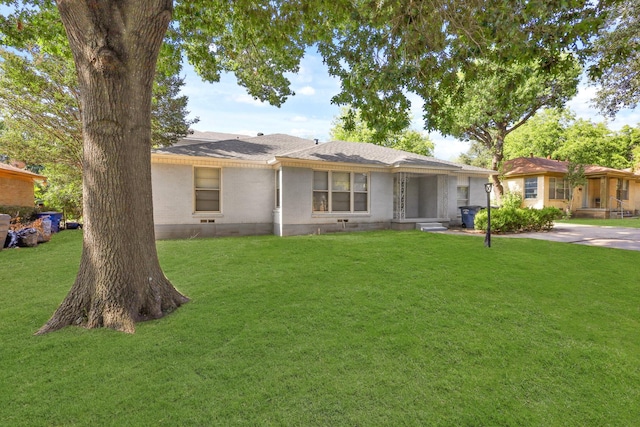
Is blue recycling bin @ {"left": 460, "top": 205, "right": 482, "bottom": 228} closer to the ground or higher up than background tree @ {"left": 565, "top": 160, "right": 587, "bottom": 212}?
closer to the ground

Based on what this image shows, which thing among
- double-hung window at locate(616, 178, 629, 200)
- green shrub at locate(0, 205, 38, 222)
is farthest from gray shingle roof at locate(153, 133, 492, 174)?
double-hung window at locate(616, 178, 629, 200)

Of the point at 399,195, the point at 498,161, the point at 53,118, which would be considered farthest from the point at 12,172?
the point at 498,161

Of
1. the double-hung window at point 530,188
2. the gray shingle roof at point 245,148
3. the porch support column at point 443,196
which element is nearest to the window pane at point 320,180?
the gray shingle roof at point 245,148

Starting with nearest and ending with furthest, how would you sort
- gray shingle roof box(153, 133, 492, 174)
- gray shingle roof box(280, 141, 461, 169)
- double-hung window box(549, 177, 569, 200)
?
gray shingle roof box(153, 133, 492, 174)
gray shingle roof box(280, 141, 461, 169)
double-hung window box(549, 177, 569, 200)

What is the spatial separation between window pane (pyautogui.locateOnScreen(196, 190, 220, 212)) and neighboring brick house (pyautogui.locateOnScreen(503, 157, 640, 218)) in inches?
871

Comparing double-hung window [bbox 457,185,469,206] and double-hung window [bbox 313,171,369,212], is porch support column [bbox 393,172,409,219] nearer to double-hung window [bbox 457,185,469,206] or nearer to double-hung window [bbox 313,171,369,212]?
double-hung window [bbox 313,171,369,212]

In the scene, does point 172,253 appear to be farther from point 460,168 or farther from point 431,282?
point 460,168

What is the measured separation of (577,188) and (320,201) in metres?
22.3

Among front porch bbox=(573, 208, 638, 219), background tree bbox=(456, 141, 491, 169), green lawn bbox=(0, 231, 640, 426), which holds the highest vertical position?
background tree bbox=(456, 141, 491, 169)

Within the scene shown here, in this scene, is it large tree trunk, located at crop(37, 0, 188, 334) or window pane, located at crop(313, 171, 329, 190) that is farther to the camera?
window pane, located at crop(313, 171, 329, 190)

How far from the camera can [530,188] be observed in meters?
21.7

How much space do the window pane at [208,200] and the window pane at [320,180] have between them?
395 cm

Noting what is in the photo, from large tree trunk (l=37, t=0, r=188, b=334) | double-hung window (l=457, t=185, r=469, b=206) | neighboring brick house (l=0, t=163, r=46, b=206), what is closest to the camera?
large tree trunk (l=37, t=0, r=188, b=334)

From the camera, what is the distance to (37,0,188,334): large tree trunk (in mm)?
3400
